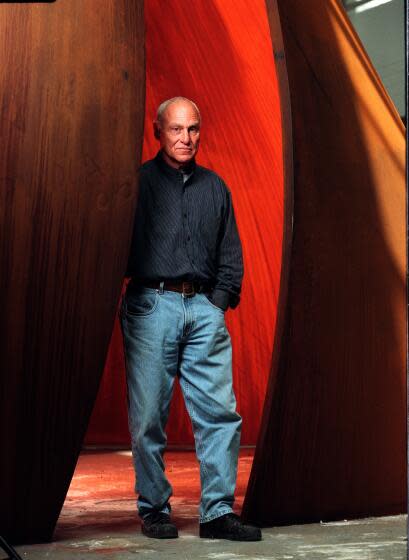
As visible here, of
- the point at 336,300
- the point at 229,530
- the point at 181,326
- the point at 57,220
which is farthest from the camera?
the point at 336,300

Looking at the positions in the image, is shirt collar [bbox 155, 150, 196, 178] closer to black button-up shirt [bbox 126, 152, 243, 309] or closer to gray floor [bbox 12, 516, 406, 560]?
black button-up shirt [bbox 126, 152, 243, 309]

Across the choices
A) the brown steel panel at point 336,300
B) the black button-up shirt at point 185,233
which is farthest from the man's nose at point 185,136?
the brown steel panel at point 336,300

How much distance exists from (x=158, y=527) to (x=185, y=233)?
1018 mm

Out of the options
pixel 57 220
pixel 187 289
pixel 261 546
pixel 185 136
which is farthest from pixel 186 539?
pixel 185 136

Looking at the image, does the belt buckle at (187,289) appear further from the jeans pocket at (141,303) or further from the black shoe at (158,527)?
the black shoe at (158,527)

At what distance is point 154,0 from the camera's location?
216 inches

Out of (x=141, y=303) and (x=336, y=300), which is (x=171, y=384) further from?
(x=336, y=300)

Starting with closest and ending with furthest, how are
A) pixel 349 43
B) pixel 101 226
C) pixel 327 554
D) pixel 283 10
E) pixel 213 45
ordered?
pixel 327 554, pixel 101 226, pixel 283 10, pixel 349 43, pixel 213 45

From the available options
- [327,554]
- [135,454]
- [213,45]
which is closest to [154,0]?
[213,45]

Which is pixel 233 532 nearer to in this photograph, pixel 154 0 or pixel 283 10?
pixel 283 10

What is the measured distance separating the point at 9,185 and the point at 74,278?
36 centimetres

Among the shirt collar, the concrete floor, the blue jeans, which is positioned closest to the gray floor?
the concrete floor

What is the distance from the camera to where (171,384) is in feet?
10.8

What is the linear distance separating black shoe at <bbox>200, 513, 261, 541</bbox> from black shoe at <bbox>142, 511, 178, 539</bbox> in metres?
0.11
